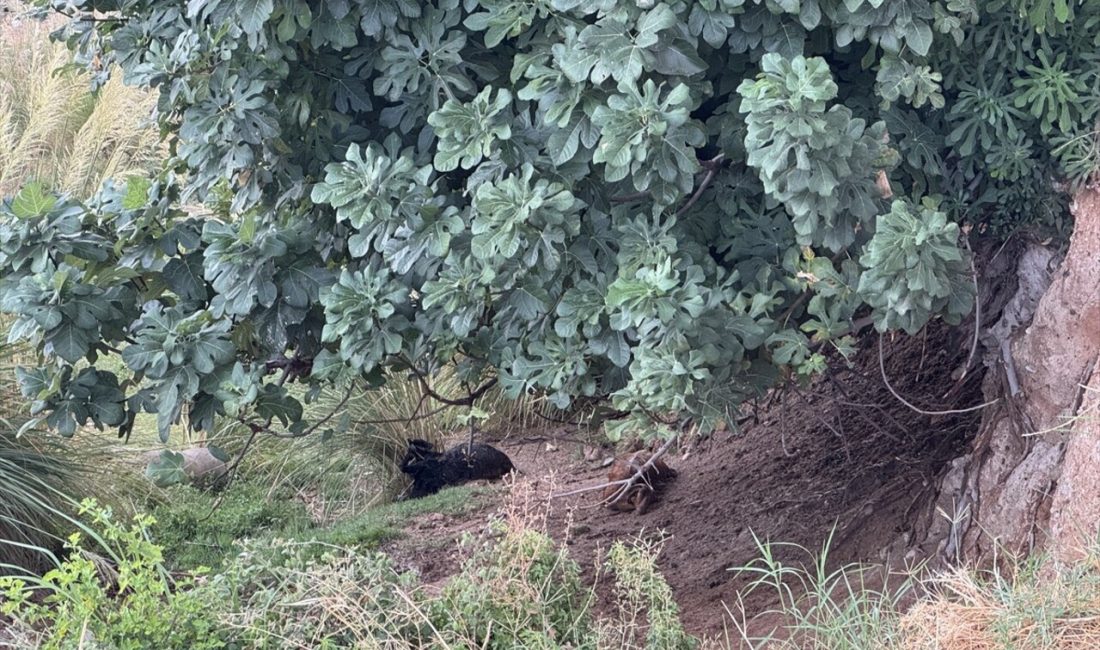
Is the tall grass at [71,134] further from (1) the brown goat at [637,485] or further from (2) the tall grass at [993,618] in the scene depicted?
(2) the tall grass at [993,618]

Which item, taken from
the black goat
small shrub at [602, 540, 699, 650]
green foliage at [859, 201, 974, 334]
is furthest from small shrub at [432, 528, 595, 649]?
the black goat

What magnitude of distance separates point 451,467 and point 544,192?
435 cm

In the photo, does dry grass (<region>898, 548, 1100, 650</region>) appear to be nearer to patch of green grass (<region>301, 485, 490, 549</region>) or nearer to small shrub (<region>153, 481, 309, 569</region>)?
patch of green grass (<region>301, 485, 490, 549</region>)

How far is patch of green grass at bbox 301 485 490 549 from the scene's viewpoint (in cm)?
618

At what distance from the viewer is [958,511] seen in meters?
4.38

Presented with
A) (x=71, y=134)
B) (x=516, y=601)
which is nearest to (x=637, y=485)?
(x=516, y=601)

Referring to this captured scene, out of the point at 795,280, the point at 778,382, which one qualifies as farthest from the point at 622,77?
the point at 778,382

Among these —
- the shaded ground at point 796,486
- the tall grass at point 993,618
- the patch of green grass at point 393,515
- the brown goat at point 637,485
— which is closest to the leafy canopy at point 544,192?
the tall grass at point 993,618

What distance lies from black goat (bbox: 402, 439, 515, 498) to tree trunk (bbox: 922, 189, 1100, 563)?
3.36m

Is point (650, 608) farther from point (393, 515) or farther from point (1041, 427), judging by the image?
point (393, 515)

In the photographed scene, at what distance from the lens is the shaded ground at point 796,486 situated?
511 cm

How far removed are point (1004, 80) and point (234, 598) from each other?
303 cm

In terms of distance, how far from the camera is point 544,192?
3250mm

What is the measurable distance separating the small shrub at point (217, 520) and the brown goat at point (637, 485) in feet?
6.21
